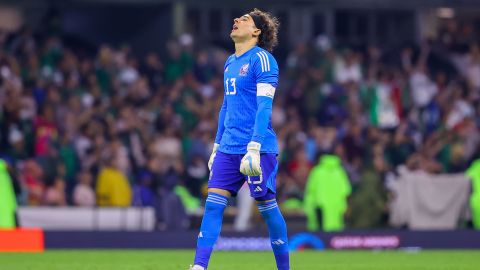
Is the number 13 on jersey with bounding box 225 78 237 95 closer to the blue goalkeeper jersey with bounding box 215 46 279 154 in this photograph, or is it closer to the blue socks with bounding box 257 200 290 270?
the blue goalkeeper jersey with bounding box 215 46 279 154

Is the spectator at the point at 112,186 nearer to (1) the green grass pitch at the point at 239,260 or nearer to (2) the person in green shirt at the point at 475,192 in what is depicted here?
(1) the green grass pitch at the point at 239,260

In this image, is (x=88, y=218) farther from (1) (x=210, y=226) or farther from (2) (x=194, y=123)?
(1) (x=210, y=226)

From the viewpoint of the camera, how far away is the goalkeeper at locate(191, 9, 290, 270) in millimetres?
10984

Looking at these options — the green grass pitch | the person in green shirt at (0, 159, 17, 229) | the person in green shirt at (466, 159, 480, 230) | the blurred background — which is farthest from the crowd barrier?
the person in green shirt at (466, 159, 480, 230)

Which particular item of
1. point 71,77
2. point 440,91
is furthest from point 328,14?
point 71,77

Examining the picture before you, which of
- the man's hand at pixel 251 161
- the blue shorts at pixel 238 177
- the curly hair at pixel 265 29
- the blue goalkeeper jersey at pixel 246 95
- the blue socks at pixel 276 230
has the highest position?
the curly hair at pixel 265 29

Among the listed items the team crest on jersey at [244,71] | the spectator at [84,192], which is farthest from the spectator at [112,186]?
the team crest on jersey at [244,71]

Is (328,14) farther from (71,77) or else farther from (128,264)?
(128,264)

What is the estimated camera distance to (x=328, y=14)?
34781mm

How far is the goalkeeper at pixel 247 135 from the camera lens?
1098 cm

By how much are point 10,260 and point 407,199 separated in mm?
9177

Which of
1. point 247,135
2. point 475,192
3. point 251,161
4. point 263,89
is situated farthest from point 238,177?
point 475,192

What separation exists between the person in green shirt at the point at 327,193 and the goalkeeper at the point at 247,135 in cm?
1105

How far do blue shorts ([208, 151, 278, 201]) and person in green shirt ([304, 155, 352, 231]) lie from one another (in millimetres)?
11125
